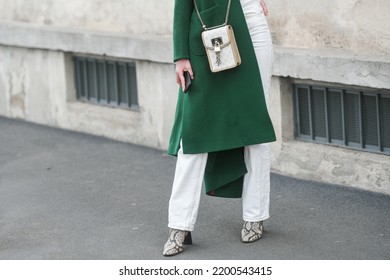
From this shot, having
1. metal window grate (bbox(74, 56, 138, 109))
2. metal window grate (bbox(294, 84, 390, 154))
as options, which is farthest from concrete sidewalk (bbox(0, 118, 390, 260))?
metal window grate (bbox(74, 56, 138, 109))

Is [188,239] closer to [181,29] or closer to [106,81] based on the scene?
[181,29]

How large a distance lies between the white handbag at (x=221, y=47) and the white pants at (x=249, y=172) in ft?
0.70

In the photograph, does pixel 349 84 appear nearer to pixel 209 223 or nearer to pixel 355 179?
pixel 355 179

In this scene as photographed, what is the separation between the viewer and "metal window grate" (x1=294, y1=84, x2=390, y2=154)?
23.4 ft

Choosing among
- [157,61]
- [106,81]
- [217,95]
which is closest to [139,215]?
[217,95]

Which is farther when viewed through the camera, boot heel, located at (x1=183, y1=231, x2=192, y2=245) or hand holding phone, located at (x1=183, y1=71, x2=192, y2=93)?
boot heel, located at (x1=183, y1=231, x2=192, y2=245)

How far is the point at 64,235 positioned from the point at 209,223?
859 mm

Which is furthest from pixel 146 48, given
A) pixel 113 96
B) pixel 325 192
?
pixel 325 192

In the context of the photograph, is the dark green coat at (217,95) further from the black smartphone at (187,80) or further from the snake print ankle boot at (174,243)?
the snake print ankle boot at (174,243)

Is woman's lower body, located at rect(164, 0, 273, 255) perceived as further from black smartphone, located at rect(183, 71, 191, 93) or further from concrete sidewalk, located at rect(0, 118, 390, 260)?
black smartphone, located at rect(183, 71, 191, 93)

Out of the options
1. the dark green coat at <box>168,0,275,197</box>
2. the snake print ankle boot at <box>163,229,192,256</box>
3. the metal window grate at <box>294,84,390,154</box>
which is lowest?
the snake print ankle boot at <box>163,229,192,256</box>

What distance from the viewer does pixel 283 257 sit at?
5.84 m

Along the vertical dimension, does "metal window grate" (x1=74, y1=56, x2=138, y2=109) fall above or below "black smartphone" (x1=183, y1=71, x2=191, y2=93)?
below

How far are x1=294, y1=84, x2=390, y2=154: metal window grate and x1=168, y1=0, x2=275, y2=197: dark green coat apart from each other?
1420mm
